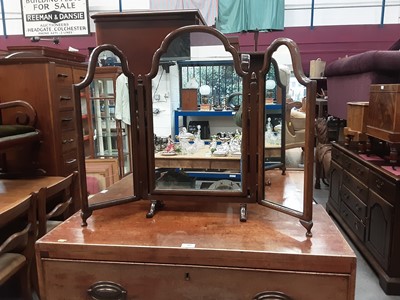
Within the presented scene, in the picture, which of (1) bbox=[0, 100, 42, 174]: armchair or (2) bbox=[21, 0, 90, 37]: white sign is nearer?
(1) bbox=[0, 100, 42, 174]: armchair

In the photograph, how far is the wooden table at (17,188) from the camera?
1.84 m

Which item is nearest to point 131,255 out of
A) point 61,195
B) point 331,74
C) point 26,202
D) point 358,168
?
point 26,202

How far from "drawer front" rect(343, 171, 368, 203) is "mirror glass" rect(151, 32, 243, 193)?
1419 mm

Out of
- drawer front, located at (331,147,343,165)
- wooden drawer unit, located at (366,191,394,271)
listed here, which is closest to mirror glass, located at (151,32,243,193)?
wooden drawer unit, located at (366,191,394,271)

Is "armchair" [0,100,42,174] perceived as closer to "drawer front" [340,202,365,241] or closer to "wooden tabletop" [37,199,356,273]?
"wooden tabletop" [37,199,356,273]

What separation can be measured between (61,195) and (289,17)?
5.79m

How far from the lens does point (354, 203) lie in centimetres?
293

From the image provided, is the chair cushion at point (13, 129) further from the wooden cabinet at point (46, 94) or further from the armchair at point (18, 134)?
the wooden cabinet at point (46, 94)

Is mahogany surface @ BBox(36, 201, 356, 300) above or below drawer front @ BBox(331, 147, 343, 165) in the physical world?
above

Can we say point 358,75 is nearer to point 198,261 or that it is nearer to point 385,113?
point 385,113

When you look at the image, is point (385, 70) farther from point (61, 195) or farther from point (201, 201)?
point (61, 195)

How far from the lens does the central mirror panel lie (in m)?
1.23

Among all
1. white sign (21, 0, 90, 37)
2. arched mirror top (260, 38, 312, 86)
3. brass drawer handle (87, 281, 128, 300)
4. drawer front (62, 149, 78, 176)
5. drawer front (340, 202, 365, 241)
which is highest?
white sign (21, 0, 90, 37)

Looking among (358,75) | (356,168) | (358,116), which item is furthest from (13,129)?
(358,75)
